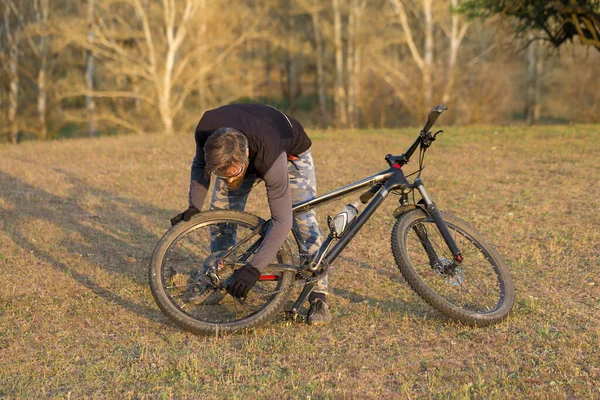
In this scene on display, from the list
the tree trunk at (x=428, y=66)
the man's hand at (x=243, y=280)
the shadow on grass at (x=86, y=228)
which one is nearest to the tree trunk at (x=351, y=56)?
the tree trunk at (x=428, y=66)

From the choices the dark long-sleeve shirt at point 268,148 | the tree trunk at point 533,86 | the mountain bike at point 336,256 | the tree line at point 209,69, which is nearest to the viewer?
the dark long-sleeve shirt at point 268,148

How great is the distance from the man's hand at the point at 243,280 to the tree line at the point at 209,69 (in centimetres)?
1756

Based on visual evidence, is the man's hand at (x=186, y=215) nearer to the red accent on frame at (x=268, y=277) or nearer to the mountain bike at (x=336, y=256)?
the mountain bike at (x=336, y=256)

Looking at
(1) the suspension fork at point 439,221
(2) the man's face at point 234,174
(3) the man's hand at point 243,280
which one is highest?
(2) the man's face at point 234,174

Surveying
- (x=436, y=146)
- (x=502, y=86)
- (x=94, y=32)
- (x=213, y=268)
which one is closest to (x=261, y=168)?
(x=213, y=268)

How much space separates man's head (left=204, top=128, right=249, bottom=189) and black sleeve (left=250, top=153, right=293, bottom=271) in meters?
0.25

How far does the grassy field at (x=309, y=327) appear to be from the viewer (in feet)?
13.0

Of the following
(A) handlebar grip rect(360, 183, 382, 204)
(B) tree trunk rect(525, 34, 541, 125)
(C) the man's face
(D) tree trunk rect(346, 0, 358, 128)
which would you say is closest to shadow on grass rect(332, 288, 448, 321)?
(A) handlebar grip rect(360, 183, 382, 204)

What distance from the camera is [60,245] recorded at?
7.02 meters

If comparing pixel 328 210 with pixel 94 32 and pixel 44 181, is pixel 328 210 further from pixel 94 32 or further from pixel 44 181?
pixel 94 32

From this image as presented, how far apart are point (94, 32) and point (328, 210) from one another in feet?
64.1

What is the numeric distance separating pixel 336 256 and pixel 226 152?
1.26 meters

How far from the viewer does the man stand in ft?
13.5

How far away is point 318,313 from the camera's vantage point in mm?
4902
